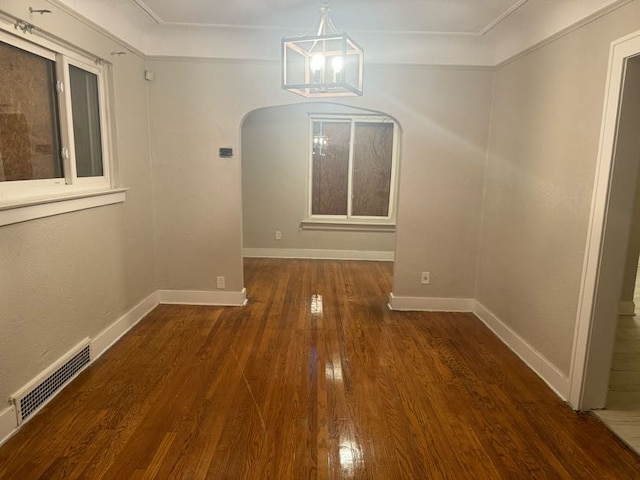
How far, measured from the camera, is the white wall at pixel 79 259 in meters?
2.22

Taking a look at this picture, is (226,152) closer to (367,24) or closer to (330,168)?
(367,24)

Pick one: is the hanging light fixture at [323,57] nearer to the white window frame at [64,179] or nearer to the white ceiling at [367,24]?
the white ceiling at [367,24]

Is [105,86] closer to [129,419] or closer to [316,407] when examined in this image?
[129,419]

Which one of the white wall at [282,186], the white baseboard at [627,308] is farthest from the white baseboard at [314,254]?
the white baseboard at [627,308]

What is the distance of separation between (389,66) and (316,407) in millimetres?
3001

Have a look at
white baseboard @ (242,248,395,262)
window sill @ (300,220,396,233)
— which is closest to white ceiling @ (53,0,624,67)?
window sill @ (300,220,396,233)

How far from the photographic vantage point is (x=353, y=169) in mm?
6348

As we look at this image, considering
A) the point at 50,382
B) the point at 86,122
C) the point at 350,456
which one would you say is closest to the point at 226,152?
the point at 86,122

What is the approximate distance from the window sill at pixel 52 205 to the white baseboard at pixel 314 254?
129 inches

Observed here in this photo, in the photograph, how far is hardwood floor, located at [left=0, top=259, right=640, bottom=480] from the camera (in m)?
2.01

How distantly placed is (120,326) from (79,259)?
830 millimetres

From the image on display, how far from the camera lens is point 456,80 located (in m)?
3.84

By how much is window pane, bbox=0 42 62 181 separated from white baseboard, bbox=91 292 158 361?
1224 mm

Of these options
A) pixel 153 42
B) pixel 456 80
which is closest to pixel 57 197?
pixel 153 42
